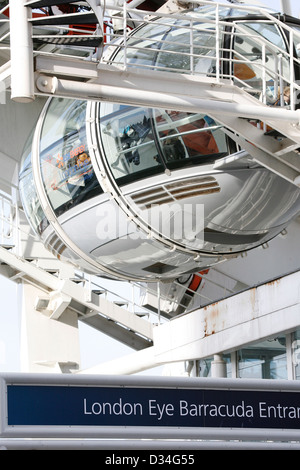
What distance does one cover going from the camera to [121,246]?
17.8m

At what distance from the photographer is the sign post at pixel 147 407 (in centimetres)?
898

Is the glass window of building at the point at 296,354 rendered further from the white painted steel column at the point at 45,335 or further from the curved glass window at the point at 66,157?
the white painted steel column at the point at 45,335

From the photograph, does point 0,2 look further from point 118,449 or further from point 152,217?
point 118,449

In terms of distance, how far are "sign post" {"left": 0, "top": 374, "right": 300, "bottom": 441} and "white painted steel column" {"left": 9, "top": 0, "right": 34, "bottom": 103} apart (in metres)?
3.88

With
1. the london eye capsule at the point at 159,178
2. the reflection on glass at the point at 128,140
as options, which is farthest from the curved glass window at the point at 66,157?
the reflection on glass at the point at 128,140

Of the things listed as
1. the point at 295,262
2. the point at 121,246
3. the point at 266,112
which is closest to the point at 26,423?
the point at 266,112

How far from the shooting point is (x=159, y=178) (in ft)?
53.9

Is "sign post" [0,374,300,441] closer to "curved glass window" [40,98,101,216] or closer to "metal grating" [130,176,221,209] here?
"metal grating" [130,176,221,209]

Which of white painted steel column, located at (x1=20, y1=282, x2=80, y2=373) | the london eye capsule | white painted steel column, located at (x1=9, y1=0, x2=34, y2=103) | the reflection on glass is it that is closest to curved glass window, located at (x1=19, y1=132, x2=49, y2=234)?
the london eye capsule

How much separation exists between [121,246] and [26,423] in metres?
8.96

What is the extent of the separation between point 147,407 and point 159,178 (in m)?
7.43

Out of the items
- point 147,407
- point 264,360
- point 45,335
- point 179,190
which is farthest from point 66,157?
point 147,407

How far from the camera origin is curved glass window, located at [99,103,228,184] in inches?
628

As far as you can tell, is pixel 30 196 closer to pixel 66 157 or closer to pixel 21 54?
pixel 66 157
